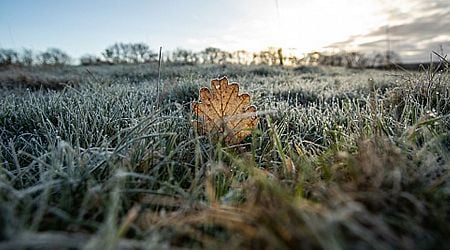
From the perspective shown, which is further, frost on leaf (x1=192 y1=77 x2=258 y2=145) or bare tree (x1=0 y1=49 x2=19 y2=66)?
bare tree (x1=0 y1=49 x2=19 y2=66)

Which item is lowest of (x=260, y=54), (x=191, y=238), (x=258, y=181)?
(x=191, y=238)

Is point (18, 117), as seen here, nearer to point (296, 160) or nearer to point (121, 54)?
point (296, 160)

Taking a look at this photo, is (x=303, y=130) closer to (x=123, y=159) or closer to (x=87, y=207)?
(x=123, y=159)

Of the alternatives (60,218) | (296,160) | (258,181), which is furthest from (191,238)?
(296,160)

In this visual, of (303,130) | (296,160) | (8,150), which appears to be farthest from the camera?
(303,130)

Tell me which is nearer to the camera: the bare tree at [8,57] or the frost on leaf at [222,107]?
the frost on leaf at [222,107]

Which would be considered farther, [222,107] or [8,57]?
[8,57]

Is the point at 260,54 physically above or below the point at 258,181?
above

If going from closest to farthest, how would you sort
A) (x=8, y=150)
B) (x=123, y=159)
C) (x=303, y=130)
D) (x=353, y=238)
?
(x=353, y=238), (x=123, y=159), (x=8, y=150), (x=303, y=130)

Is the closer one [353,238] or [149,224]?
[353,238]
